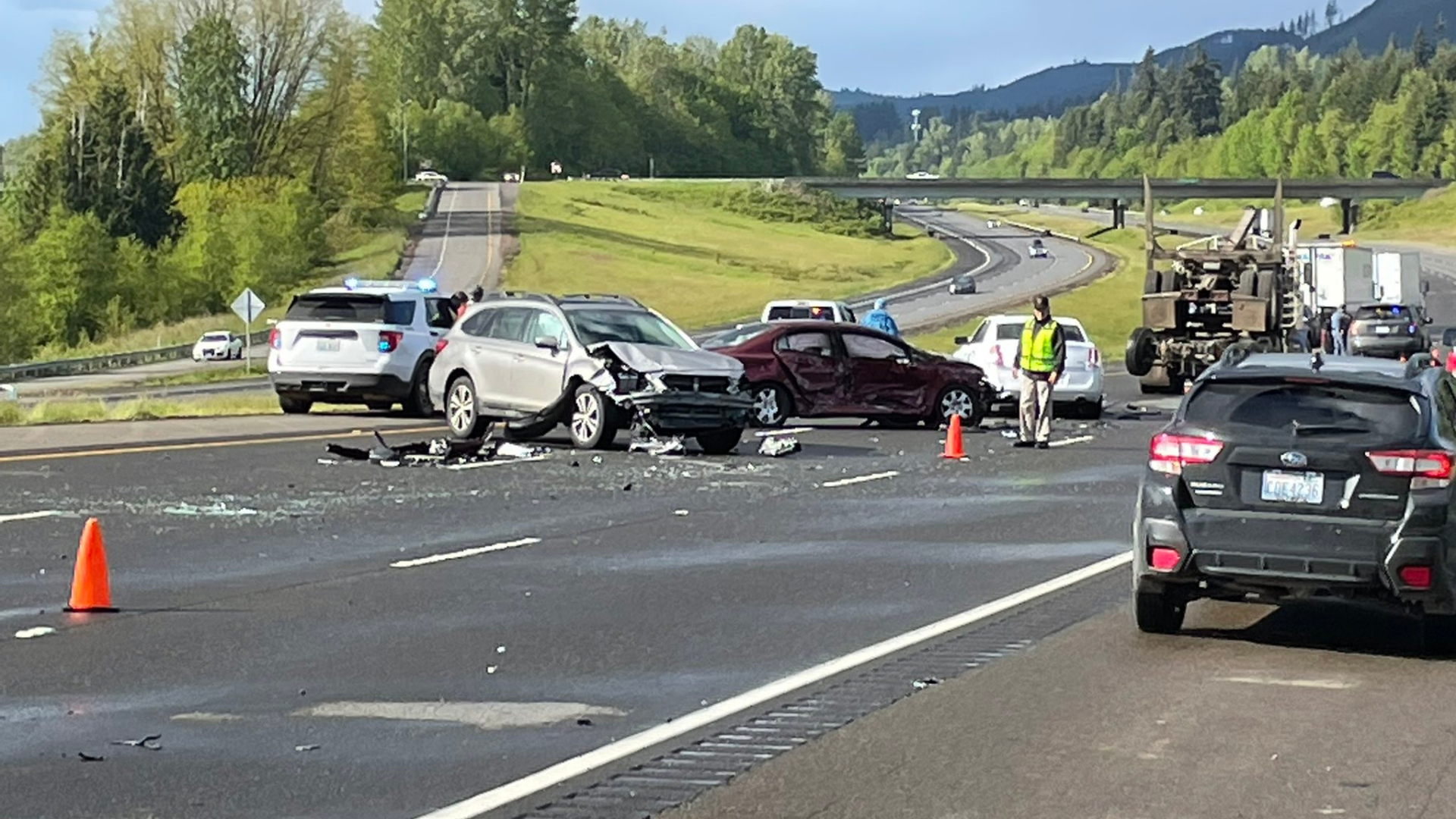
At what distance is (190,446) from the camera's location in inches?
920

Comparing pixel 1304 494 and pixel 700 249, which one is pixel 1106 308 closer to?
pixel 700 249

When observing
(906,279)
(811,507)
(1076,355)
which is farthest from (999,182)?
(811,507)

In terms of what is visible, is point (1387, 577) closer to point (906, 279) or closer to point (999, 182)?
point (906, 279)

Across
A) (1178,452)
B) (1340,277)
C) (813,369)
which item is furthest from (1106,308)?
(1178,452)

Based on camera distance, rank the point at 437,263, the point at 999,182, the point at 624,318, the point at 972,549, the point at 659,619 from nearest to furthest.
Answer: the point at 659,619 → the point at 972,549 → the point at 624,318 → the point at 437,263 → the point at 999,182

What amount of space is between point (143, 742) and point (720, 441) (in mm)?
15147

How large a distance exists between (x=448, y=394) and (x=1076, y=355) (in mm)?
10447

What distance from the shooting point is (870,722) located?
8852 millimetres

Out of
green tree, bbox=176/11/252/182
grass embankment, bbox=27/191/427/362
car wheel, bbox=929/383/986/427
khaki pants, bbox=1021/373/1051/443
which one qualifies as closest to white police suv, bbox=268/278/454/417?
car wheel, bbox=929/383/986/427

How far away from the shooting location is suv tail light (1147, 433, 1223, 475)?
35.8 ft

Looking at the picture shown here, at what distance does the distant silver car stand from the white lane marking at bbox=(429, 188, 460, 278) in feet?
191

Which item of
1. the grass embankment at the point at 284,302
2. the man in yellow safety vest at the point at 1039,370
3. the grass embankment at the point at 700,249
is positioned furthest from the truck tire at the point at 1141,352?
the grass embankment at the point at 284,302

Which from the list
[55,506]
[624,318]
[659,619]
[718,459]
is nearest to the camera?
[659,619]

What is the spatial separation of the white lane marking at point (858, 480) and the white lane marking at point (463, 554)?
5.00 m
